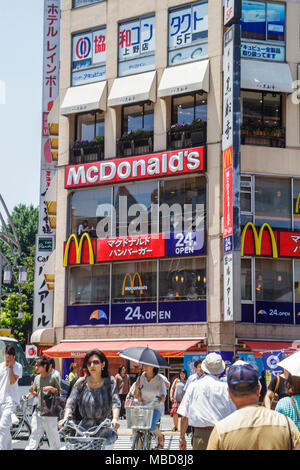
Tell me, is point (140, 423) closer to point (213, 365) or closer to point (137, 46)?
point (213, 365)

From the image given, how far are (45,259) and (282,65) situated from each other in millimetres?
14311

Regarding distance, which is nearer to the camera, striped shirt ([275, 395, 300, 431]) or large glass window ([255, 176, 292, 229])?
striped shirt ([275, 395, 300, 431])

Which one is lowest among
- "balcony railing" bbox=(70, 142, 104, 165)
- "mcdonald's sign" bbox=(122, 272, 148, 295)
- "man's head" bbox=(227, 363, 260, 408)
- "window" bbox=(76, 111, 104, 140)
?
"man's head" bbox=(227, 363, 260, 408)

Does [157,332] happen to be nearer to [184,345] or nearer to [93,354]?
[184,345]

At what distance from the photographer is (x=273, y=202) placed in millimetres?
35125

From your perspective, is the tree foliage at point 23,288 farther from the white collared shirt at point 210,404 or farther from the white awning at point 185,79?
the white collared shirt at point 210,404

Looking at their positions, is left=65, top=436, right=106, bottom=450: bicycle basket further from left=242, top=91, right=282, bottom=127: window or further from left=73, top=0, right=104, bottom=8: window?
left=73, top=0, right=104, bottom=8: window

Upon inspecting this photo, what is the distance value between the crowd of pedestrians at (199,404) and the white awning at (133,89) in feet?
63.1

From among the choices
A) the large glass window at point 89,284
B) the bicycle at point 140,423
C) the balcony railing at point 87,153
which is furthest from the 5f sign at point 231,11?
the bicycle at point 140,423

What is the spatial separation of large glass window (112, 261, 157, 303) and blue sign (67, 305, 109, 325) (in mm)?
719

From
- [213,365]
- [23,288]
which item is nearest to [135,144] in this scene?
[213,365]

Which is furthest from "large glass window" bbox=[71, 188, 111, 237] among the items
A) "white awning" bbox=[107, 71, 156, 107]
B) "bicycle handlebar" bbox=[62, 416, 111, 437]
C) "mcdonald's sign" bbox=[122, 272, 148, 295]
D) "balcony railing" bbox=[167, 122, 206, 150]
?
"bicycle handlebar" bbox=[62, 416, 111, 437]

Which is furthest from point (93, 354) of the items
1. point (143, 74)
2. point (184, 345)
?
point (143, 74)

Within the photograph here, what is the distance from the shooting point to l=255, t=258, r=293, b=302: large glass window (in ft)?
113
